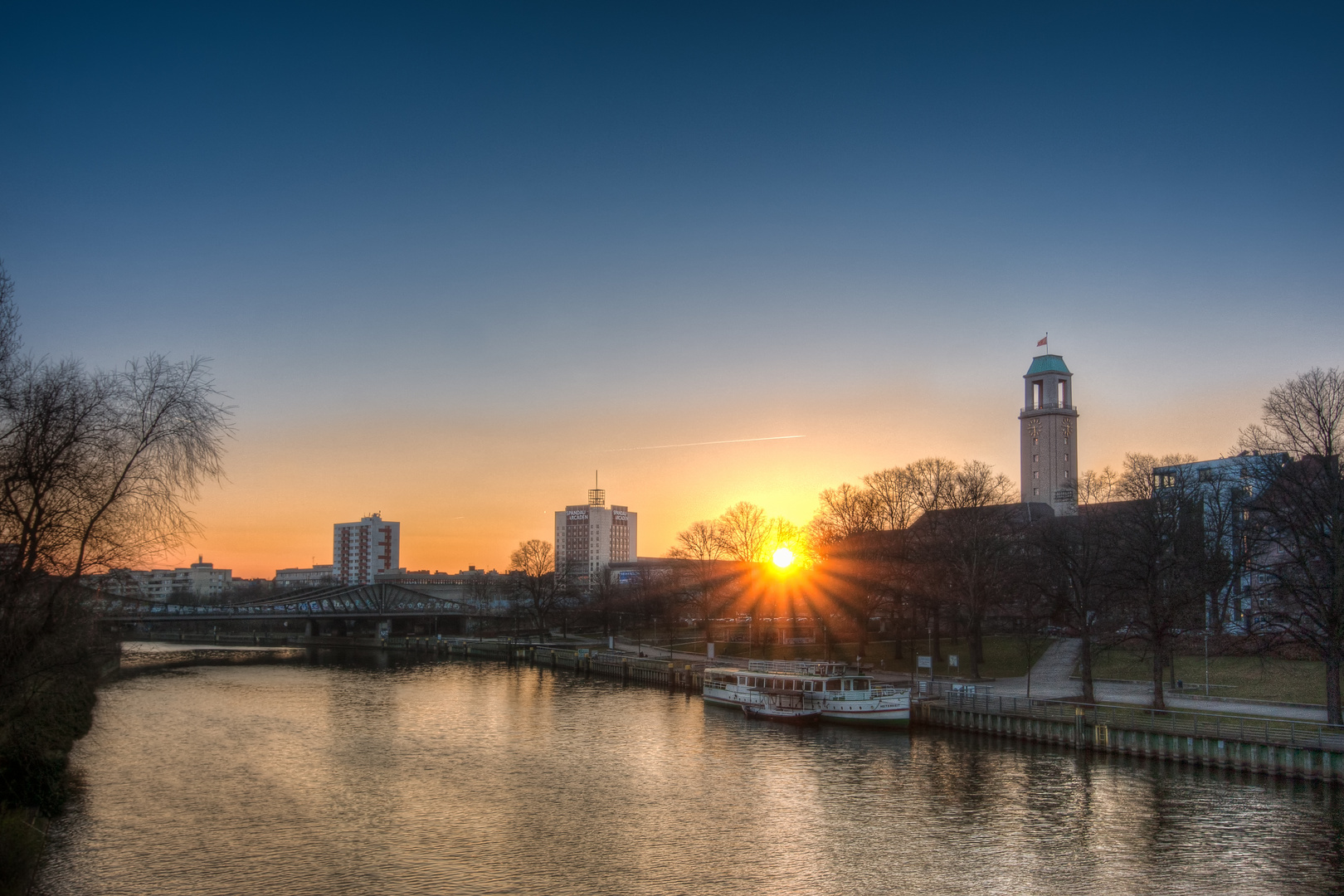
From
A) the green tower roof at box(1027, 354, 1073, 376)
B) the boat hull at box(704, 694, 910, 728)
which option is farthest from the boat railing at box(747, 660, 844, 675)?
the green tower roof at box(1027, 354, 1073, 376)

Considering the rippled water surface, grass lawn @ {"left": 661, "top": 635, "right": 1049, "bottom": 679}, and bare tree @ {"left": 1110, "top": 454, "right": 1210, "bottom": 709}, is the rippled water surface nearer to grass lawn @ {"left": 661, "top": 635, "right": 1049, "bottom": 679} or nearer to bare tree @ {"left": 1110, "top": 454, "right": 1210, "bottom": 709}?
bare tree @ {"left": 1110, "top": 454, "right": 1210, "bottom": 709}

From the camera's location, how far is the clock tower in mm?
174125

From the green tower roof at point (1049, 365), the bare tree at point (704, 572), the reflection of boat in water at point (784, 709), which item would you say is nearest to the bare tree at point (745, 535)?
the bare tree at point (704, 572)

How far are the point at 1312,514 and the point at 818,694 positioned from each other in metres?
29.5

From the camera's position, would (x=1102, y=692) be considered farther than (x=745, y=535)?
No

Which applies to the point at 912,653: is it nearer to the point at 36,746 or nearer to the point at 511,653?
the point at 36,746

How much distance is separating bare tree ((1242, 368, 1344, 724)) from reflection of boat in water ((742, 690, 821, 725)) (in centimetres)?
2659

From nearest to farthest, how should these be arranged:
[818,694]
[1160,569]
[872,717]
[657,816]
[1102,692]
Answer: [657,816]
[1160,569]
[872,717]
[1102,692]
[818,694]

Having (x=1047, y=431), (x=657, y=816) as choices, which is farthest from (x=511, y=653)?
(x=1047, y=431)

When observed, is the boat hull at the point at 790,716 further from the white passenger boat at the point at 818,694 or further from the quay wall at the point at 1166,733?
the quay wall at the point at 1166,733

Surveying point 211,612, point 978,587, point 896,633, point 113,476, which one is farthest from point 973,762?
point 211,612

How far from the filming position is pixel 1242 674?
2464 inches

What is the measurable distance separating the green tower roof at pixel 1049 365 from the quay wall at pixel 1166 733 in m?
134

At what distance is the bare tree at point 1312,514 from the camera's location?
43.4 m
